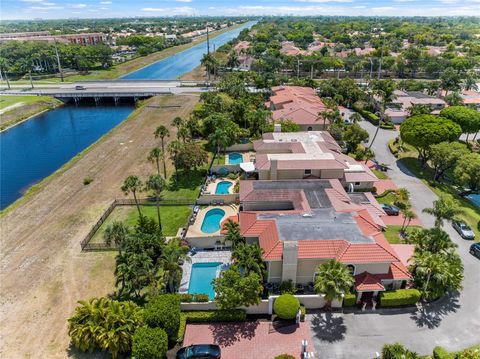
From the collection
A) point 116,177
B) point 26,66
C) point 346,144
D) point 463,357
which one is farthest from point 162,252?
point 26,66

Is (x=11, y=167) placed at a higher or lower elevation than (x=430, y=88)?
lower

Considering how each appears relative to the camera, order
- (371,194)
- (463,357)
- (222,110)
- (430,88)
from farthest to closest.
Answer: (430,88), (222,110), (371,194), (463,357)

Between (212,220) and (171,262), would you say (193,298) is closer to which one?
(171,262)

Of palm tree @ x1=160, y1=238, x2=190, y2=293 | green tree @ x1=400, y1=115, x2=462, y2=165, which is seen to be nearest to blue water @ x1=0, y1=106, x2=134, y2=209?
palm tree @ x1=160, y1=238, x2=190, y2=293

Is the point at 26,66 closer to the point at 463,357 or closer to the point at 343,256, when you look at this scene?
the point at 343,256

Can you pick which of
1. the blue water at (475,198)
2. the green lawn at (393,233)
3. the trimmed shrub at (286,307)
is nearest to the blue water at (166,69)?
the blue water at (475,198)

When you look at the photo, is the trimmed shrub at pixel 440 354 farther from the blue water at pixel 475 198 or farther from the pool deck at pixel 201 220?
the blue water at pixel 475 198

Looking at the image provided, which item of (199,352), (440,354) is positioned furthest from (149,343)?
(440,354)
